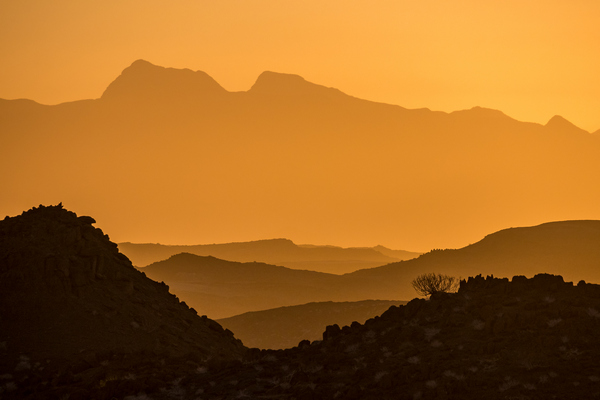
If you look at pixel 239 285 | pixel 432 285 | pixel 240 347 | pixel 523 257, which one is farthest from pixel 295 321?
pixel 239 285

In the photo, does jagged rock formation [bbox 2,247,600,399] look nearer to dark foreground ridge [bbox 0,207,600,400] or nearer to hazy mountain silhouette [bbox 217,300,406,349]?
dark foreground ridge [bbox 0,207,600,400]

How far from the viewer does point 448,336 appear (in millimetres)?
26531

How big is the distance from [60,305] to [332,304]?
46435 millimetres

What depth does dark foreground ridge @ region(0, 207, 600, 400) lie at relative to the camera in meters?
23.6

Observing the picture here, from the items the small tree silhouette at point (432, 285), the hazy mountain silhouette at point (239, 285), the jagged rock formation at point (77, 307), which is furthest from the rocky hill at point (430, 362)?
the hazy mountain silhouette at point (239, 285)

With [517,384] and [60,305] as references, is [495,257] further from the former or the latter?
[517,384]

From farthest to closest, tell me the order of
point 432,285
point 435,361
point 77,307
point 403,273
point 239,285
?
point 239,285, point 403,273, point 432,285, point 77,307, point 435,361

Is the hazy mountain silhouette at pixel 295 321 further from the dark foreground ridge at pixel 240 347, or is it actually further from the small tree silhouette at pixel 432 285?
the dark foreground ridge at pixel 240 347

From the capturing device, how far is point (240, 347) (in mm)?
38969

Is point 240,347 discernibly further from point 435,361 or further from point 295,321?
point 295,321

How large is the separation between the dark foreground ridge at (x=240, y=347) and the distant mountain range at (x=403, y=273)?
221 feet

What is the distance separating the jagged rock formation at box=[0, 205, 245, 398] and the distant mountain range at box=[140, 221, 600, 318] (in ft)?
214

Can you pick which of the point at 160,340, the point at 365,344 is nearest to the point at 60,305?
the point at 160,340

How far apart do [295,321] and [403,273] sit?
42134mm
